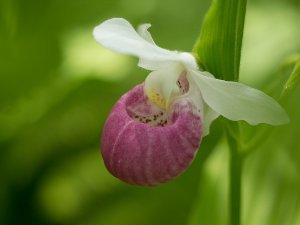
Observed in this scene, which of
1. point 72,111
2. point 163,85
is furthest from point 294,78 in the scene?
point 72,111

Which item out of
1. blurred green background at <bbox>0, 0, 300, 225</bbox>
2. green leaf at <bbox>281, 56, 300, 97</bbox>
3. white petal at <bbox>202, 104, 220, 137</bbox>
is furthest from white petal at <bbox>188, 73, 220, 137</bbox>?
blurred green background at <bbox>0, 0, 300, 225</bbox>

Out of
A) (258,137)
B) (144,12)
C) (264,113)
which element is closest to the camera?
(264,113)

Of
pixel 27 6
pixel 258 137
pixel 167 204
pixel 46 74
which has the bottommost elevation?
pixel 167 204

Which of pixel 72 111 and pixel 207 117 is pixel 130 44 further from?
pixel 72 111

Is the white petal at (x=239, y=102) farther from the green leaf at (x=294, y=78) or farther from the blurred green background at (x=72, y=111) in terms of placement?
the blurred green background at (x=72, y=111)

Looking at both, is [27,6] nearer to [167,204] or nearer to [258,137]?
[167,204]

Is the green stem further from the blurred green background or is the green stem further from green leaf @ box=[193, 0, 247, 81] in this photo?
the blurred green background

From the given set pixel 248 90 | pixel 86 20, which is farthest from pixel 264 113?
pixel 86 20
